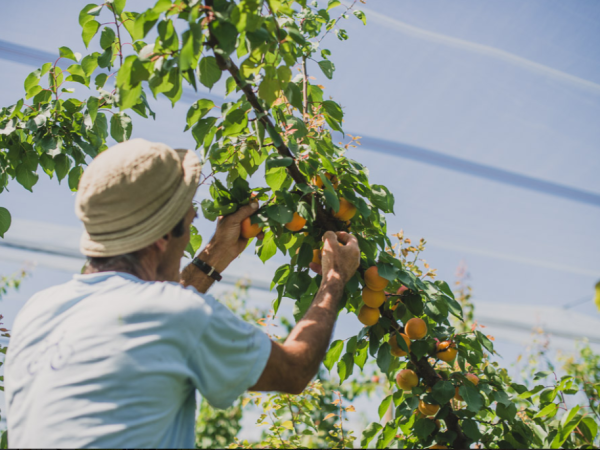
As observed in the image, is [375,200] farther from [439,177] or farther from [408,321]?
[439,177]

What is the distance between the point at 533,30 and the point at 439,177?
51.9 inches

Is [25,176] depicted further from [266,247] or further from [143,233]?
[143,233]

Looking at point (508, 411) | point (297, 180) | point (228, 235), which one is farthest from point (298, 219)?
point (508, 411)

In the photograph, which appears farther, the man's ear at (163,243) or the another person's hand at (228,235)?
the another person's hand at (228,235)

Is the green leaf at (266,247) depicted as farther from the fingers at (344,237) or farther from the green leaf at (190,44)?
the green leaf at (190,44)

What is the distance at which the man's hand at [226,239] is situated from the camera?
5.37 feet

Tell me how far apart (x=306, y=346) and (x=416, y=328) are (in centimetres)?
70

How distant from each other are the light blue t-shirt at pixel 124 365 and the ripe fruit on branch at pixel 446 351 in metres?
0.97

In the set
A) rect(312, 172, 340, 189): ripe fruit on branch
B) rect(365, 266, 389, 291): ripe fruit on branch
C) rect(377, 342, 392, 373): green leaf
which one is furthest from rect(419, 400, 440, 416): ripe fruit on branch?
rect(312, 172, 340, 189): ripe fruit on branch

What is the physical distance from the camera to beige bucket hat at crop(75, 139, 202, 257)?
1.08 m

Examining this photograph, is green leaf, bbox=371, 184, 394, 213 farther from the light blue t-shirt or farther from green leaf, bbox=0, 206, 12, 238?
green leaf, bbox=0, 206, 12, 238

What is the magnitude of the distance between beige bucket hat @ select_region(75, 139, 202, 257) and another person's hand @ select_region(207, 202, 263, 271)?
488 millimetres

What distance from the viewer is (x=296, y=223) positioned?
64.6 inches

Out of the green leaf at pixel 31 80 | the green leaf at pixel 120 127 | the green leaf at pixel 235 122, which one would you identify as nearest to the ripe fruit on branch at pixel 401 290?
the green leaf at pixel 235 122
